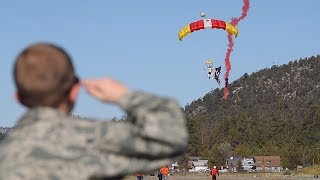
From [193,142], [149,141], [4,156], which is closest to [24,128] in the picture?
[4,156]

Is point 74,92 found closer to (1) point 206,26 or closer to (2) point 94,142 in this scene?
(2) point 94,142

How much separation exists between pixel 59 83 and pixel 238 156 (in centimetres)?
17833

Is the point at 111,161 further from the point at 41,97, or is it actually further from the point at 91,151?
the point at 41,97

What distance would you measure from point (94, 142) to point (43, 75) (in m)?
0.26

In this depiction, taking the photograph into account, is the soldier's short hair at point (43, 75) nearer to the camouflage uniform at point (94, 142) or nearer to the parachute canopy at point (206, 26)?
the camouflage uniform at point (94, 142)

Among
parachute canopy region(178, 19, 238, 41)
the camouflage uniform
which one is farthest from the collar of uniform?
parachute canopy region(178, 19, 238, 41)

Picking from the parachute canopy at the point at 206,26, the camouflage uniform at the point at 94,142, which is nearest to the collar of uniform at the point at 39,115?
the camouflage uniform at the point at 94,142

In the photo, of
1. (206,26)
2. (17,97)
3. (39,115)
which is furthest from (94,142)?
(206,26)

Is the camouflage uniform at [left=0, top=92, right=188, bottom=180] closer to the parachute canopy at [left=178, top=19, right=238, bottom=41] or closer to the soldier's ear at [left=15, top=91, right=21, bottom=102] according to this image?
the soldier's ear at [left=15, top=91, right=21, bottom=102]

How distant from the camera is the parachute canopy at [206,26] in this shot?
5169 cm

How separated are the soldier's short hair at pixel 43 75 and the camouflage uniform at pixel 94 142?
47 millimetres

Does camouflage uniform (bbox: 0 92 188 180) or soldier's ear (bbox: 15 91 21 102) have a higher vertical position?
soldier's ear (bbox: 15 91 21 102)

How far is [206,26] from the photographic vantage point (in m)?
52.0

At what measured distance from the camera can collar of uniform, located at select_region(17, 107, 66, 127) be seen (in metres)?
2.31
